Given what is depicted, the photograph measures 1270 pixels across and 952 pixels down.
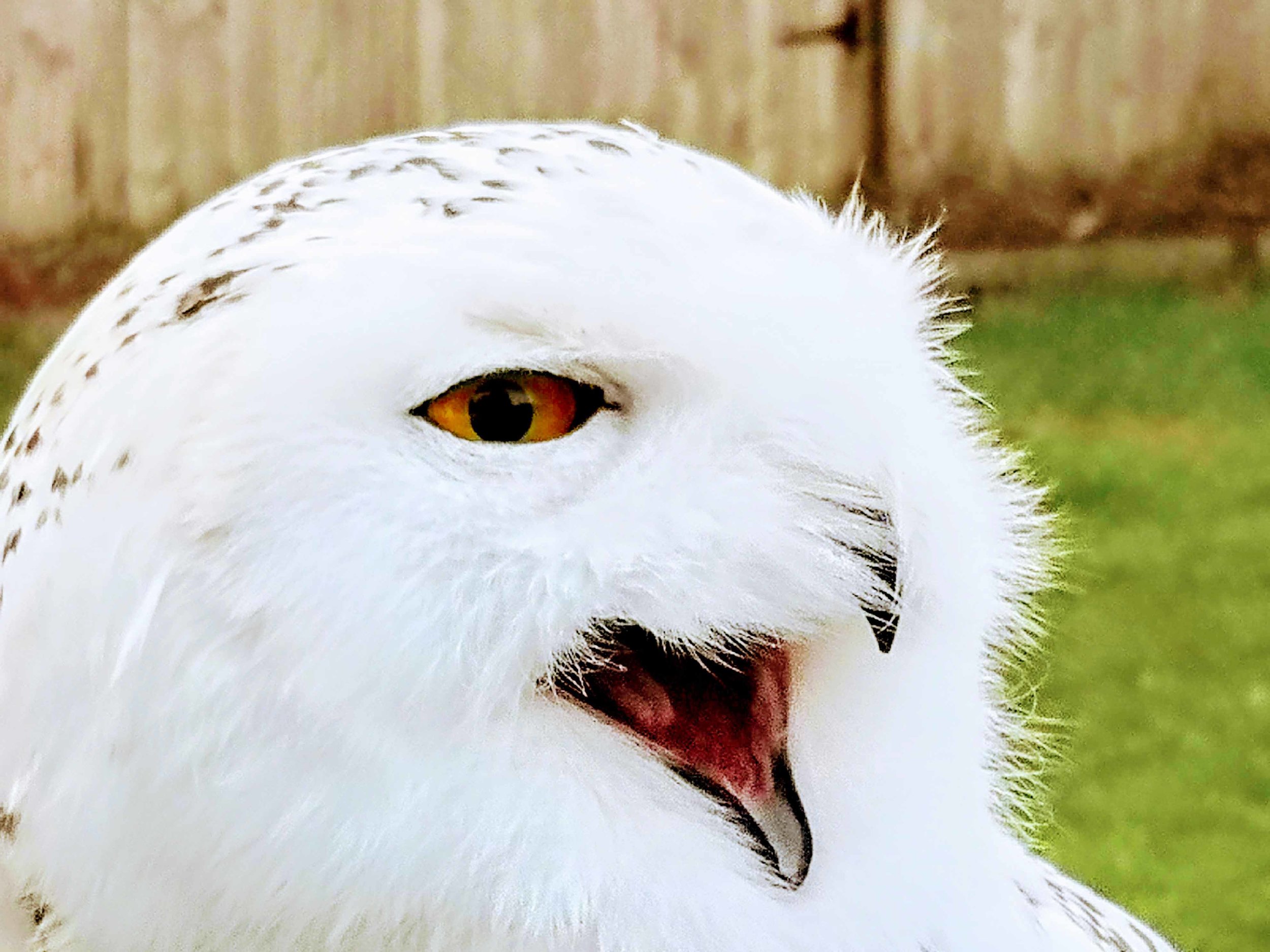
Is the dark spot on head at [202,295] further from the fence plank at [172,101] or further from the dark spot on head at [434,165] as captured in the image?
the fence plank at [172,101]

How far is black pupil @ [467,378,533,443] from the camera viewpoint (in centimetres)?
71

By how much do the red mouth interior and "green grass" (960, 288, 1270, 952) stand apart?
544mm

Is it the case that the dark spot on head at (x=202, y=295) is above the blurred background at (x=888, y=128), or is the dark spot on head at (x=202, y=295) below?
above

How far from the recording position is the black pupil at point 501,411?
0.71 meters

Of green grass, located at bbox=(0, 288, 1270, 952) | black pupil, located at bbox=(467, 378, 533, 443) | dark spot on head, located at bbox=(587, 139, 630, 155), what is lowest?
green grass, located at bbox=(0, 288, 1270, 952)

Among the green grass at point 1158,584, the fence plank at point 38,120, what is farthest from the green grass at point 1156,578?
the fence plank at point 38,120

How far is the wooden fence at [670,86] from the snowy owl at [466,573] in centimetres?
286

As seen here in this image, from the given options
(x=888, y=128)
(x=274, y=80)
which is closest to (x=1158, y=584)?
(x=888, y=128)

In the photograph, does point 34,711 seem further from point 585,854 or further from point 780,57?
point 780,57

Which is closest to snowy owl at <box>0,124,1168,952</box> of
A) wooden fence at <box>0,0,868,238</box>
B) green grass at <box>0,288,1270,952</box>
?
green grass at <box>0,288,1270,952</box>

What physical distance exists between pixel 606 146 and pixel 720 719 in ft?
0.89

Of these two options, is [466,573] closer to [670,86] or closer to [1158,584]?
[1158,584]

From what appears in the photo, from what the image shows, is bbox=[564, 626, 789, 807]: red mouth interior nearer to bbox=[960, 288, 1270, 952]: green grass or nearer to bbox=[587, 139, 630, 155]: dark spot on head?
bbox=[587, 139, 630, 155]: dark spot on head

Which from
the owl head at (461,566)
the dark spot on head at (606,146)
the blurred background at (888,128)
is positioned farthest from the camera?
the blurred background at (888,128)
